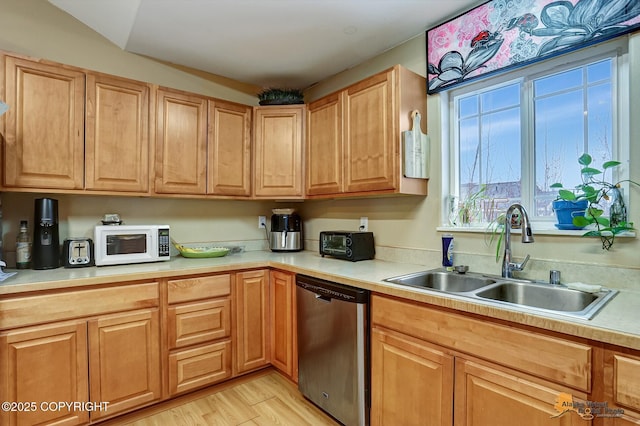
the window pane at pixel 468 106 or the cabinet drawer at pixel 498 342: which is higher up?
the window pane at pixel 468 106

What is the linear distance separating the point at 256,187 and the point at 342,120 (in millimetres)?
928

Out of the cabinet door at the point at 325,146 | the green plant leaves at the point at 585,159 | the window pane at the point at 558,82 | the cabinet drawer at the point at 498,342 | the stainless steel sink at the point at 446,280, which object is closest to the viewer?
the cabinet drawer at the point at 498,342

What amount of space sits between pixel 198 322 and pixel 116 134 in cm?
137

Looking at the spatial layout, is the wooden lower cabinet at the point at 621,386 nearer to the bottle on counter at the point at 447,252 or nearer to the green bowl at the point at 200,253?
the bottle on counter at the point at 447,252

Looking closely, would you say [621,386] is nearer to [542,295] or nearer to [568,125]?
[542,295]

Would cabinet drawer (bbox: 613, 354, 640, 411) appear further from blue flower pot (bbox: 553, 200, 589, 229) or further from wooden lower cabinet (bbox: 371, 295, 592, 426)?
blue flower pot (bbox: 553, 200, 589, 229)

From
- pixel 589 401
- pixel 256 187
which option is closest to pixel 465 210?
pixel 589 401

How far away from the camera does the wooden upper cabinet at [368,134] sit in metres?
2.05

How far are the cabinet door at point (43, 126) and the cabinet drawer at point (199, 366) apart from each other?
128 cm

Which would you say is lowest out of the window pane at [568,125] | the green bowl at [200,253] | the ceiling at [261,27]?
the green bowl at [200,253]

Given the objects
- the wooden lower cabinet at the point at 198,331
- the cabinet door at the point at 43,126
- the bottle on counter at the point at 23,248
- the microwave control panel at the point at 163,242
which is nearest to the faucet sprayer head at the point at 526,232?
the wooden lower cabinet at the point at 198,331

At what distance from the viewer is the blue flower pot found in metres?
1.57

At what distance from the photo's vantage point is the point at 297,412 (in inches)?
80.3

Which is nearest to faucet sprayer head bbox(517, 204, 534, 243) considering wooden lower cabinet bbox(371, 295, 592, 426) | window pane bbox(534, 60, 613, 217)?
window pane bbox(534, 60, 613, 217)
